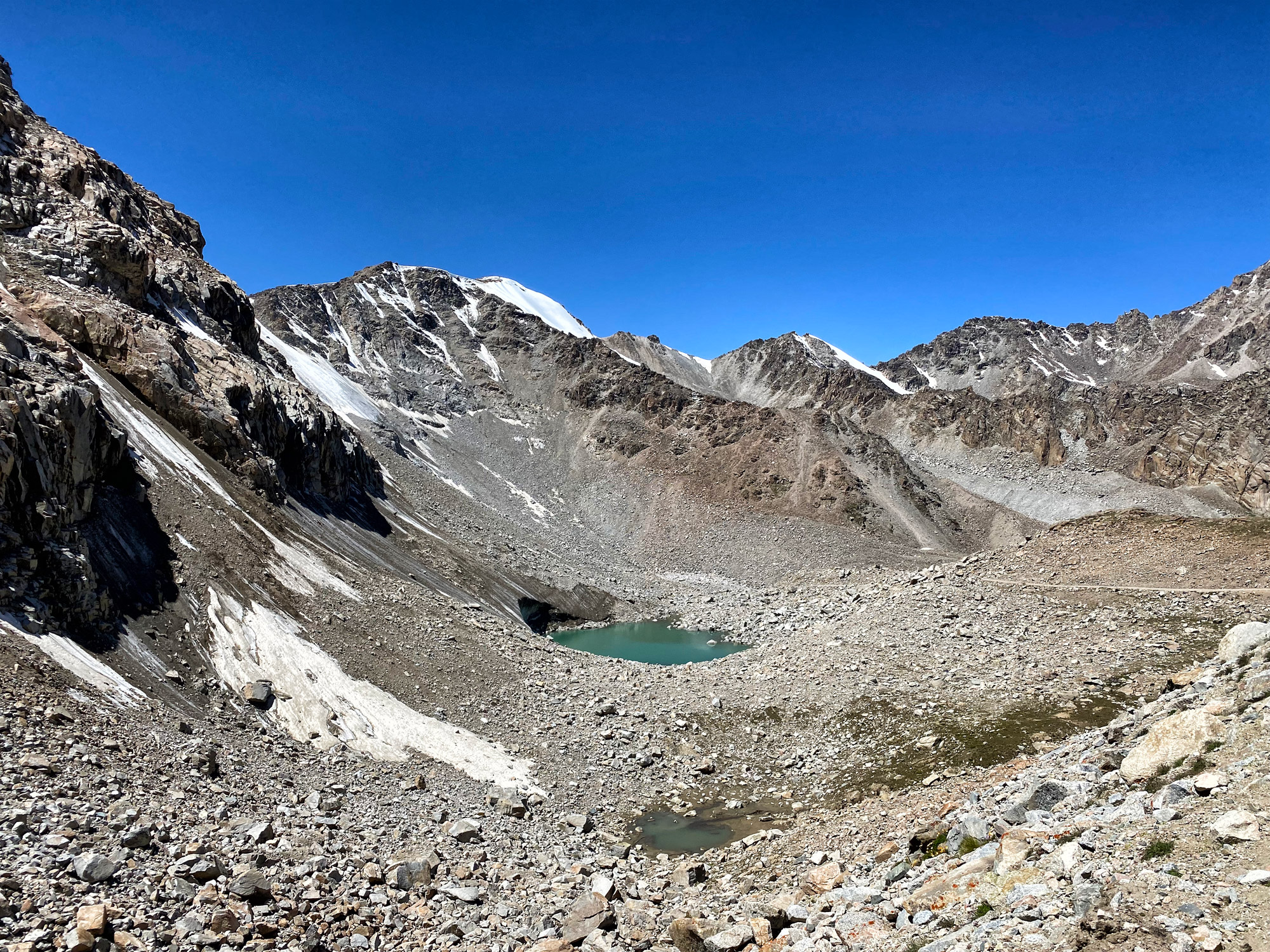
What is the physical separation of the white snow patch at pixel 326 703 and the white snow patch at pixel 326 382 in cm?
5886

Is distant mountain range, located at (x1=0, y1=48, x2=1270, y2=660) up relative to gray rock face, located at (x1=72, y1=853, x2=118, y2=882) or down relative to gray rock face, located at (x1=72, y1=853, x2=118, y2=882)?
up

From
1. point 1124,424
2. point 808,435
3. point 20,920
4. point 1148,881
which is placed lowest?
point 20,920

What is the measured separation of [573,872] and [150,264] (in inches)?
1677

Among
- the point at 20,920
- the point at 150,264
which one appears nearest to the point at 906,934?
the point at 20,920

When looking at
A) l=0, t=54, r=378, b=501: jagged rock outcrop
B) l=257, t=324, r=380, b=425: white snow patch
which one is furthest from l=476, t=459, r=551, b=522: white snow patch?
l=0, t=54, r=378, b=501: jagged rock outcrop

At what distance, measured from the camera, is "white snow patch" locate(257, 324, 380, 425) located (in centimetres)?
8438

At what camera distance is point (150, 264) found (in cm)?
4100

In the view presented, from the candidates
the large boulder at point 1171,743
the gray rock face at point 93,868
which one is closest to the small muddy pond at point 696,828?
the large boulder at point 1171,743

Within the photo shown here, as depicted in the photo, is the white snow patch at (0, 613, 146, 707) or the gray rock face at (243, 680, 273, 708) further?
the gray rock face at (243, 680, 273, 708)

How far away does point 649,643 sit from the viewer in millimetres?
54594

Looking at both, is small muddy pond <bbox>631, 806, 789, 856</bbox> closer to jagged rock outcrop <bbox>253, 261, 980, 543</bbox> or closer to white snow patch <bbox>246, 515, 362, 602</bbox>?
white snow patch <bbox>246, 515, 362, 602</bbox>

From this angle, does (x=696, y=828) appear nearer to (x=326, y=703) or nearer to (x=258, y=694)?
(x=326, y=703)

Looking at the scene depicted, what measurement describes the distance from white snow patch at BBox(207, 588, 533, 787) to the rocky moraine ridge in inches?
5.8

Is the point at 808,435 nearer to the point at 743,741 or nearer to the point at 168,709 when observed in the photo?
the point at 743,741
